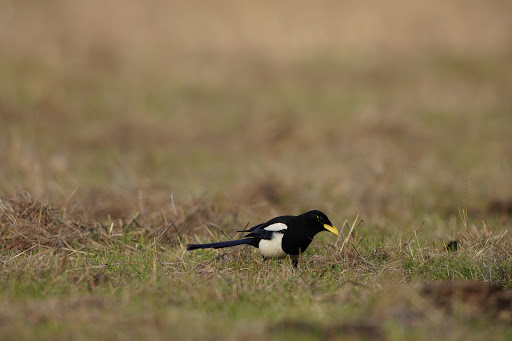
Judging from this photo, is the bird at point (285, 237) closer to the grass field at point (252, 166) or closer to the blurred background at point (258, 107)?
the grass field at point (252, 166)

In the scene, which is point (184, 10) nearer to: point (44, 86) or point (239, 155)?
point (44, 86)

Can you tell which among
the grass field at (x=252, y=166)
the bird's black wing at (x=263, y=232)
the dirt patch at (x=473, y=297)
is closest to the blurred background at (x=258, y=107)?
the grass field at (x=252, y=166)

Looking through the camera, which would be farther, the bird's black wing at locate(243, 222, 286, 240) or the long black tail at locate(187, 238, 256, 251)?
the bird's black wing at locate(243, 222, 286, 240)

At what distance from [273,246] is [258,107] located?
888cm

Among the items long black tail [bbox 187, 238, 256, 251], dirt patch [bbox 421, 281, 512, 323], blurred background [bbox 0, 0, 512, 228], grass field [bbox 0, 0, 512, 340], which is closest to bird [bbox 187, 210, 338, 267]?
long black tail [bbox 187, 238, 256, 251]

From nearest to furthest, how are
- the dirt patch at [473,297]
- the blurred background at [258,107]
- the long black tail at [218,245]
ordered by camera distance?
1. the dirt patch at [473,297]
2. the long black tail at [218,245]
3. the blurred background at [258,107]

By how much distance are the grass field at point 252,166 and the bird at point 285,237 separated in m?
0.13

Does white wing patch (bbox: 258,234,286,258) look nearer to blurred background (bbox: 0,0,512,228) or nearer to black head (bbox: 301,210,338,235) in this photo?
black head (bbox: 301,210,338,235)

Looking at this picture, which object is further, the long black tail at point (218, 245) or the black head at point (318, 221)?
the black head at point (318, 221)

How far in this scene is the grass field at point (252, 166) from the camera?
3633 mm

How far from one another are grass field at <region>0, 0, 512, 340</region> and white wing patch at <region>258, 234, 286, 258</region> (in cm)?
11

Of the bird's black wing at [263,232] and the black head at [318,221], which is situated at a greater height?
the black head at [318,221]

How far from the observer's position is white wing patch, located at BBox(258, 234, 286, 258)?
4703 millimetres

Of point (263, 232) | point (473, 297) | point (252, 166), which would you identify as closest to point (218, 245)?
point (263, 232)
